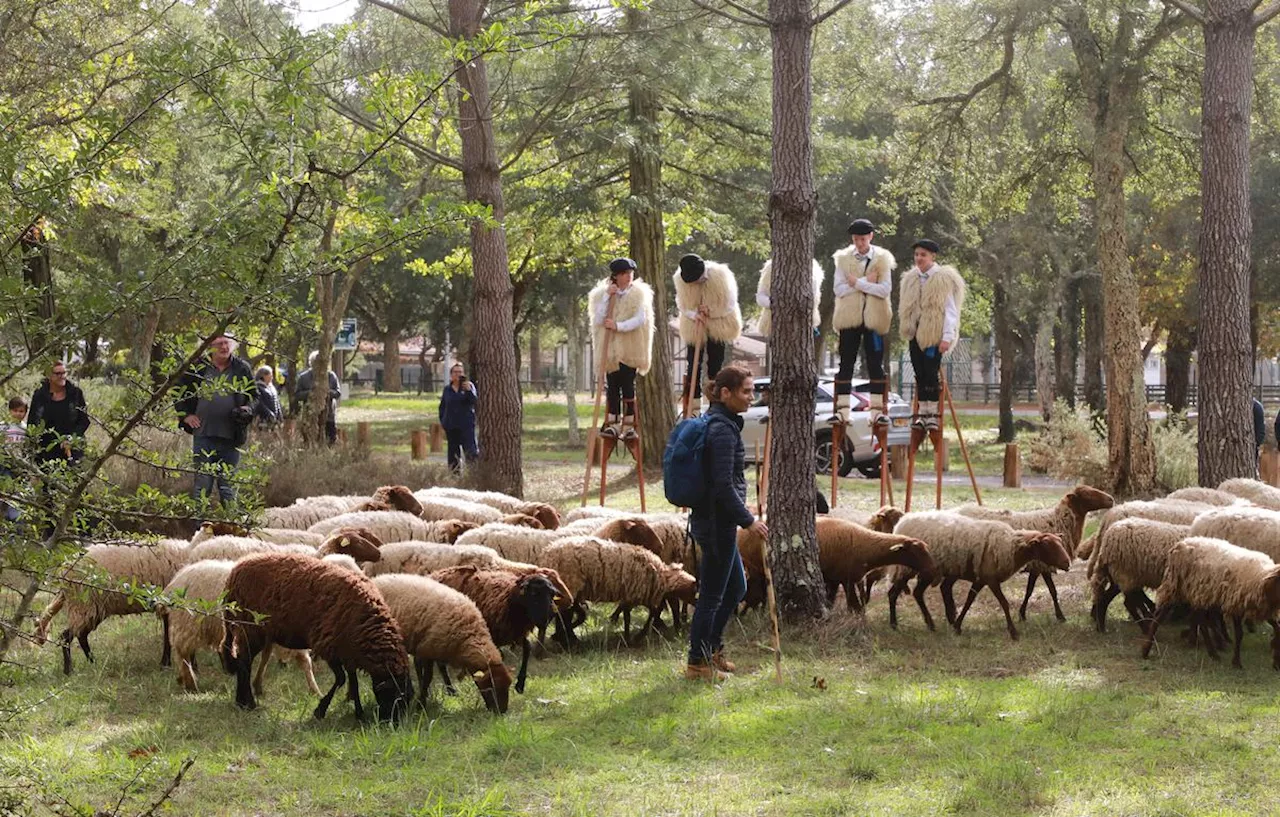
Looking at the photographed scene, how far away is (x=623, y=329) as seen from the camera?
14.1 meters

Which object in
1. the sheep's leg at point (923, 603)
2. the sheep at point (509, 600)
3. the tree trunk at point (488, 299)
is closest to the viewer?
the sheep at point (509, 600)

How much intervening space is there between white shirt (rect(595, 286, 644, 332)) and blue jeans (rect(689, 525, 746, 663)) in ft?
19.2

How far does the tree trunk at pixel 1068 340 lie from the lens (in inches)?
1512

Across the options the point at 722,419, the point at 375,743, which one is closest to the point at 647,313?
the point at 722,419

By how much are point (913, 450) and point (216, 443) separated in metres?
6.79

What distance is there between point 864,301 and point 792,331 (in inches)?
150

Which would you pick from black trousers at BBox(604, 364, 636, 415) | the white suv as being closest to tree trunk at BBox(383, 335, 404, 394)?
the white suv

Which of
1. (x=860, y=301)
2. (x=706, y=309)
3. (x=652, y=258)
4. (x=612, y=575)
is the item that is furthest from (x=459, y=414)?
(x=612, y=575)

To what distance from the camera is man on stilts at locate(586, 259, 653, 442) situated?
14.2 m

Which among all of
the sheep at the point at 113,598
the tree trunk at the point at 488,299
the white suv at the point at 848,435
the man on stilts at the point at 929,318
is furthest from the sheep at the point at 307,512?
the white suv at the point at 848,435

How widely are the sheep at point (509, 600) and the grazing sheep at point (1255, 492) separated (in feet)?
22.6

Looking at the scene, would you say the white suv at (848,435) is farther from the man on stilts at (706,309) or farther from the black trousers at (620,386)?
the man on stilts at (706,309)

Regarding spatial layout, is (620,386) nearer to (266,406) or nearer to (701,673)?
(266,406)

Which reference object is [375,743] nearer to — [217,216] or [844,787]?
[844,787]
